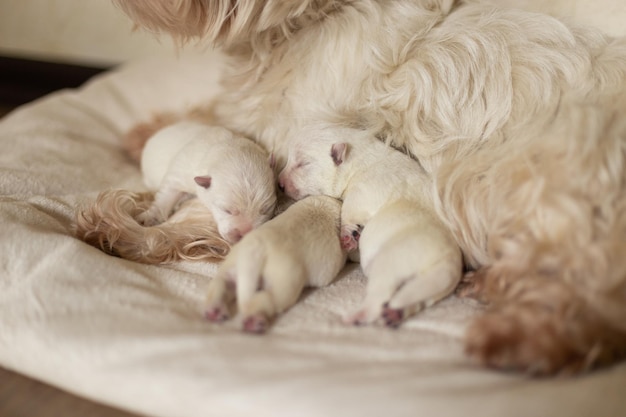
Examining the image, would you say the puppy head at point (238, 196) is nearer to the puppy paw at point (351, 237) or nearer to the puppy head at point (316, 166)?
the puppy head at point (316, 166)

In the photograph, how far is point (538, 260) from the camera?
96 centimetres

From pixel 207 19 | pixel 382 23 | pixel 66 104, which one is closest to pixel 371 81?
pixel 382 23

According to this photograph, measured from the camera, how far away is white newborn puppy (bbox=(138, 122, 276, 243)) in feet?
3.93

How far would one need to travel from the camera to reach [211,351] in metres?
0.89

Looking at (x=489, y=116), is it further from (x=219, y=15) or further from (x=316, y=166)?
(x=219, y=15)

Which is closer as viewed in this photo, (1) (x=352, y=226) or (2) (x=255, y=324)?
(2) (x=255, y=324)

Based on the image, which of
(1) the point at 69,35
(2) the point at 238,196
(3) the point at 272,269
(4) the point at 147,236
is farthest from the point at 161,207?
(1) the point at 69,35

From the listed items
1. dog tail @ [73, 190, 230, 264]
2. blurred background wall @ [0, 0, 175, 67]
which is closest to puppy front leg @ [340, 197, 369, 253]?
dog tail @ [73, 190, 230, 264]

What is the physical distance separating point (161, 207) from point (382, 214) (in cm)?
51

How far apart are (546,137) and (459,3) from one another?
434 millimetres

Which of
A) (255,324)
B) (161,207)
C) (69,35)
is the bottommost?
(69,35)

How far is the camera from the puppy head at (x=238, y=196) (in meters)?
1.20

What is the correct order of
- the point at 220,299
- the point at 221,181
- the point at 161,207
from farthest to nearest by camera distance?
the point at 161,207 < the point at 221,181 < the point at 220,299

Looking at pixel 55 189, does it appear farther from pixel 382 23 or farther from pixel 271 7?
pixel 382 23
